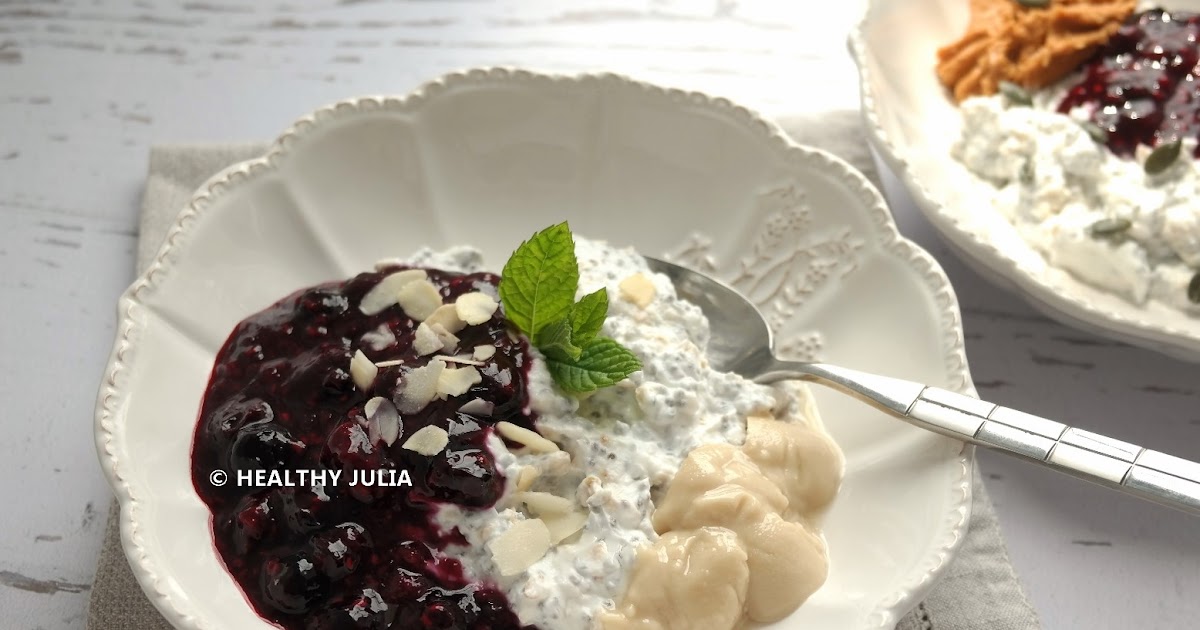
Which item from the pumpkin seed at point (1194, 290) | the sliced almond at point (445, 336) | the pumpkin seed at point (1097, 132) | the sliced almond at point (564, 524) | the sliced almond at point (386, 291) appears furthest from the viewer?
the pumpkin seed at point (1097, 132)

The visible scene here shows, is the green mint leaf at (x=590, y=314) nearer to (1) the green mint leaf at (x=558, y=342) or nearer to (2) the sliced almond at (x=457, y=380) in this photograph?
(1) the green mint leaf at (x=558, y=342)

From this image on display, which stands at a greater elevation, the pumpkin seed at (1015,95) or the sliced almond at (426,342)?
the pumpkin seed at (1015,95)

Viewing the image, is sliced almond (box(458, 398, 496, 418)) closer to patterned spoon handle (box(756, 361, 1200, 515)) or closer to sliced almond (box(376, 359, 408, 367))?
sliced almond (box(376, 359, 408, 367))

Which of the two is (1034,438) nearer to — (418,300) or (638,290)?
(638,290)

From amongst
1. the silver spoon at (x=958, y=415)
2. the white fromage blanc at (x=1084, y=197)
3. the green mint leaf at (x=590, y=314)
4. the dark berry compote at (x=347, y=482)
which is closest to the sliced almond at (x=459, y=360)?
the dark berry compote at (x=347, y=482)

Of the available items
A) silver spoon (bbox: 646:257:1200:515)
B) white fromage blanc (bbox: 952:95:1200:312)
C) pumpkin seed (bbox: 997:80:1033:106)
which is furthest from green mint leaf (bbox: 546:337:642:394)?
pumpkin seed (bbox: 997:80:1033:106)

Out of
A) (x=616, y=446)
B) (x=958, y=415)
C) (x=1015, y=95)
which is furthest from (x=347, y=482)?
(x=1015, y=95)
